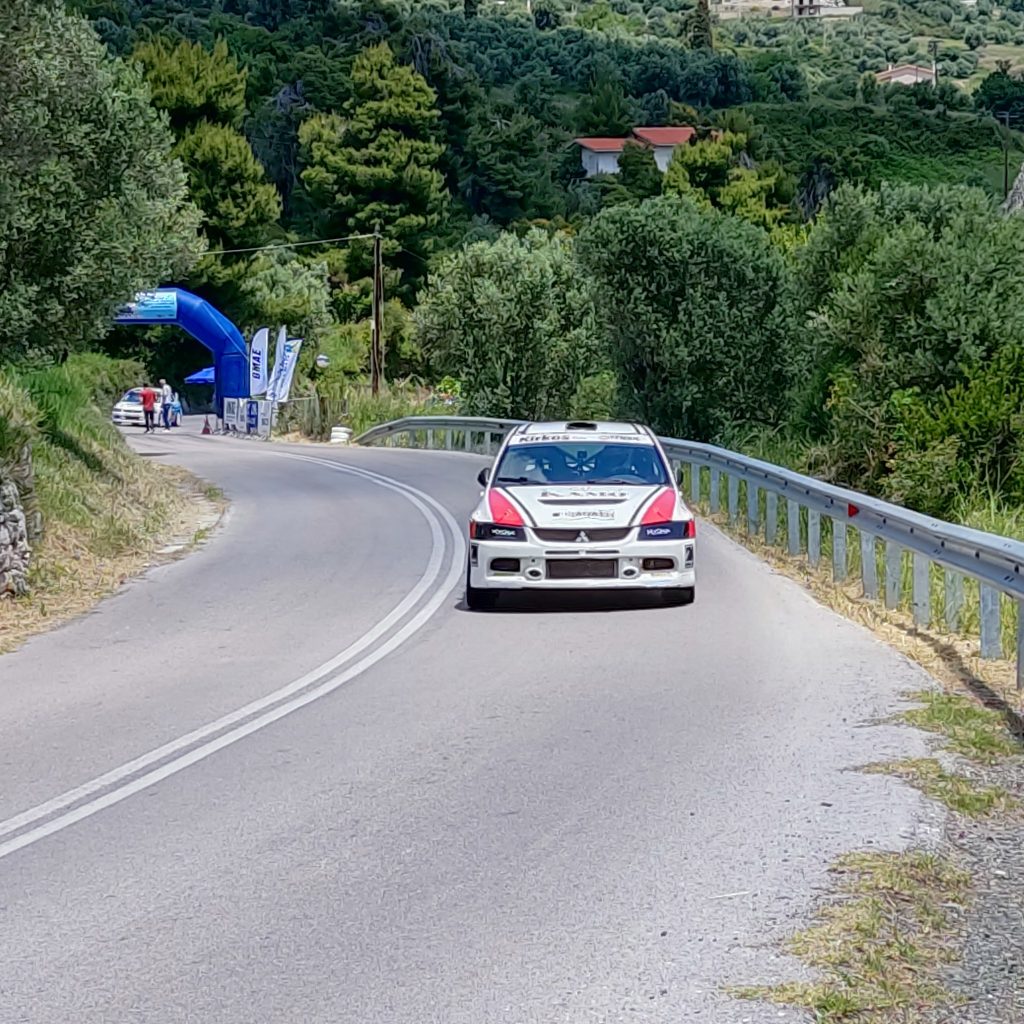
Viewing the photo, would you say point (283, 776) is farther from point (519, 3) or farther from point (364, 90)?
point (519, 3)

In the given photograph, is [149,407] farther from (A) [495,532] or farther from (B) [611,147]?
(B) [611,147]

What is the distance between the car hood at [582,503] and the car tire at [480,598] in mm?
759

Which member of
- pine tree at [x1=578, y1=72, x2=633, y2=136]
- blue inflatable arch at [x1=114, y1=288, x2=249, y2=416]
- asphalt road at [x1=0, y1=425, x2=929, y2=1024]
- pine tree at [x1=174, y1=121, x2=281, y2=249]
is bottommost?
asphalt road at [x1=0, y1=425, x2=929, y2=1024]

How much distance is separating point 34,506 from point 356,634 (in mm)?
5496

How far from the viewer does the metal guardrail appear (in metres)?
10.9

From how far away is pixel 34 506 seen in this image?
1680 cm

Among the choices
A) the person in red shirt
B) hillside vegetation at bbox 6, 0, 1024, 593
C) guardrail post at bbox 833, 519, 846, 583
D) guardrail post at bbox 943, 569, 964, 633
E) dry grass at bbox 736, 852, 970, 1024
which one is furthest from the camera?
the person in red shirt

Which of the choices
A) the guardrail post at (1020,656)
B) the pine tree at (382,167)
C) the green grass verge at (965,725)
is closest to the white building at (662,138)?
the pine tree at (382,167)

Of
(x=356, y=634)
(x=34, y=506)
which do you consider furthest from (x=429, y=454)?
(x=356, y=634)

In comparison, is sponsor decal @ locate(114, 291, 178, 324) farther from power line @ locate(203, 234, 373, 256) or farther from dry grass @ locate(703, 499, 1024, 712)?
dry grass @ locate(703, 499, 1024, 712)

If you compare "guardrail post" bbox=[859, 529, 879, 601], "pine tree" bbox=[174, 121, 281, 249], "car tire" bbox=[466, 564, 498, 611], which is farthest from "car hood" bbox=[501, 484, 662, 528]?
"pine tree" bbox=[174, 121, 281, 249]

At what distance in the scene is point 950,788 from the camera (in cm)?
767

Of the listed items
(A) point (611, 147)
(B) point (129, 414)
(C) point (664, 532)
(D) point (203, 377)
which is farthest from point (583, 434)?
(A) point (611, 147)

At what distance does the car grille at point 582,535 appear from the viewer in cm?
1368
